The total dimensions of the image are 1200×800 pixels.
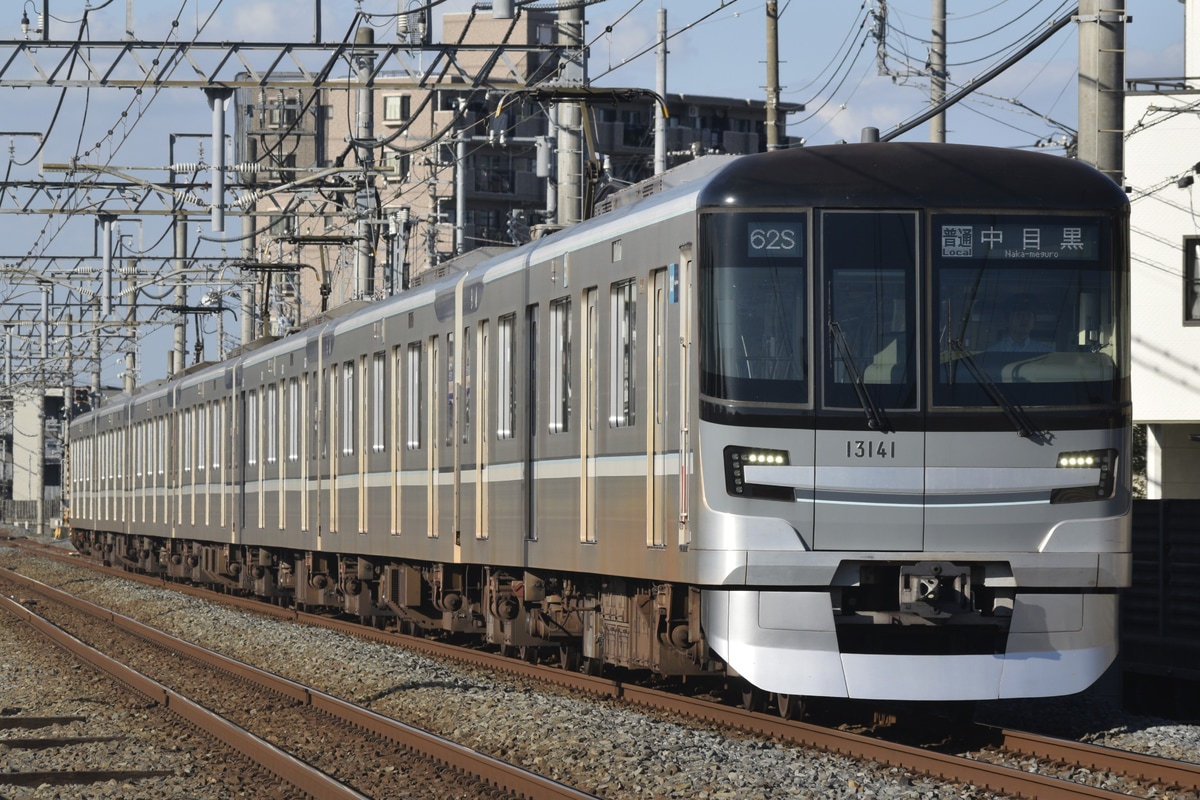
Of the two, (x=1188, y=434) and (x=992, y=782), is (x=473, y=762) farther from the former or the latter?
(x=1188, y=434)

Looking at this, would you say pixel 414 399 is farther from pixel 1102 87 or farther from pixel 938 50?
pixel 938 50

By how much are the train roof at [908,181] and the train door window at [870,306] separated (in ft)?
0.46

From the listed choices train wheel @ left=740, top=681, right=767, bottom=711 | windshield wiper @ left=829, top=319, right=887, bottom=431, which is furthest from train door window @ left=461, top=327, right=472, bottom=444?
windshield wiper @ left=829, top=319, right=887, bottom=431

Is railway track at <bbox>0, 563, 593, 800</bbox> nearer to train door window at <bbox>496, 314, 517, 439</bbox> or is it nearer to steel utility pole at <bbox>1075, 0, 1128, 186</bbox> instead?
train door window at <bbox>496, 314, 517, 439</bbox>

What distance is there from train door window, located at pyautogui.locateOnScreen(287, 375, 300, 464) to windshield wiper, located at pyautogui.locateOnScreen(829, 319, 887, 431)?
1252cm

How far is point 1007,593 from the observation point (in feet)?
31.2

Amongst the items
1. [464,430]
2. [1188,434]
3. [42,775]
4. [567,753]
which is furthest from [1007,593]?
[1188,434]

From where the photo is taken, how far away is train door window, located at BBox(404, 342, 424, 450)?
16250 millimetres

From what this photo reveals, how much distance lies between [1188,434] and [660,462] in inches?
587

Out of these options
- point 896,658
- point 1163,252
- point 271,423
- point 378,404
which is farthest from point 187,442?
point 896,658

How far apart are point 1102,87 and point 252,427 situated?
14.5 metres

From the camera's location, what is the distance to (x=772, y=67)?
2214 centimetres

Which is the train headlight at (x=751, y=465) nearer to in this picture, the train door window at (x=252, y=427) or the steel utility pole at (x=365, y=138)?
the steel utility pole at (x=365, y=138)

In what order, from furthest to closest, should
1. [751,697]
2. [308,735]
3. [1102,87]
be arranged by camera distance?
1. [1102,87]
2. [308,735]
3. [751,697]
